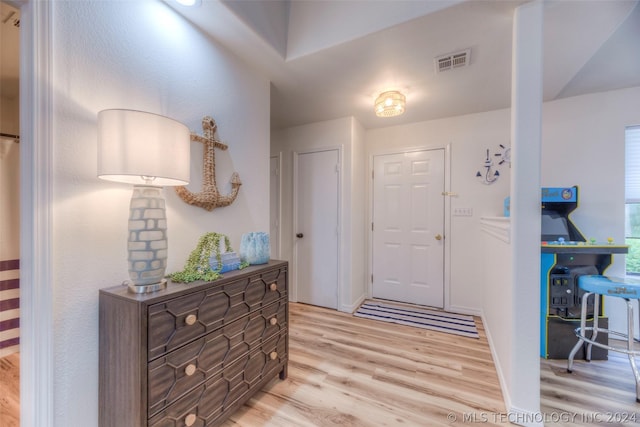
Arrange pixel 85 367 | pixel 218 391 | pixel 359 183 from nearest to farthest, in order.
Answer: pixel 85 367 → pixel 218 391 → pixel 359 183

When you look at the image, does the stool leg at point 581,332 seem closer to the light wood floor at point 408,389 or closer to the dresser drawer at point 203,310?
the light wood floor at point 408,389

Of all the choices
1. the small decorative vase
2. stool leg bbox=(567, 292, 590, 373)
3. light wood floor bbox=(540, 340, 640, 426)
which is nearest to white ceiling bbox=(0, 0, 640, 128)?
the small decorative vase

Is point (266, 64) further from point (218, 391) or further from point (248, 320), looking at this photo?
point (218, 391)


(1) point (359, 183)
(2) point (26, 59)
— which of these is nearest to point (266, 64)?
(2) point (26, 59)

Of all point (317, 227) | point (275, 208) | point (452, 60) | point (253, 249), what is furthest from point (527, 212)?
point (275, 208)

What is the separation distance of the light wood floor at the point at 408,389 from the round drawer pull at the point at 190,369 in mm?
502

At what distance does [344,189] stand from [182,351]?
7.57ft

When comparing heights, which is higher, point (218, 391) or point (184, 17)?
point (184, 17)

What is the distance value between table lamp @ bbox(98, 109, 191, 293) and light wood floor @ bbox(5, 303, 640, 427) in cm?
103

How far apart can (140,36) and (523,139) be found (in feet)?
6.98

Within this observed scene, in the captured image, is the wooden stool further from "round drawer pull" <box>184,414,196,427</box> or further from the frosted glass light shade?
the frosted glass light shade

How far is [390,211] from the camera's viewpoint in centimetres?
335

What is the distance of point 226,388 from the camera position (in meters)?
1.33

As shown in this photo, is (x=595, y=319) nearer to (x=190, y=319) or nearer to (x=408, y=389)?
(x=408, y=389)
